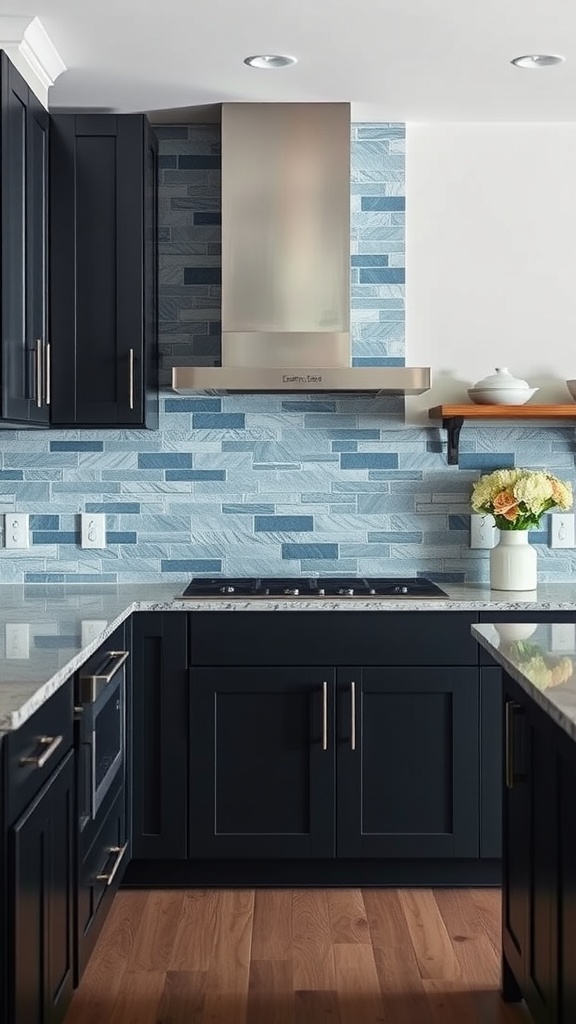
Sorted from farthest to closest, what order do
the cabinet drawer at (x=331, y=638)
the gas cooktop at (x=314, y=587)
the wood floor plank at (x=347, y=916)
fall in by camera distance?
1. the gas cooktop at (x=314, y=587)
2. the cabinet drawer at (x=331, y=638)
3. the wood floor plank at (x=347, y=916)

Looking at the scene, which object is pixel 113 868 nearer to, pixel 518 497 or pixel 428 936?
pixel 428 936

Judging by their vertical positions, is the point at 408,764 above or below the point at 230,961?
above

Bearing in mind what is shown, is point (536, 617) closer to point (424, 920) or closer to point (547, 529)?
point (547, 529)

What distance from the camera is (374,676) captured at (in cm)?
345

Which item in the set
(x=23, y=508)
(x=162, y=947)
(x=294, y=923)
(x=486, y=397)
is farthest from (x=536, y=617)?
(x=23, y=508)

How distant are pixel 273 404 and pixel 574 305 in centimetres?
108

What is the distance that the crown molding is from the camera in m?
3.04

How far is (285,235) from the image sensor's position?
371cm

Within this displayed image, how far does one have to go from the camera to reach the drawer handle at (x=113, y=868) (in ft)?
9.31

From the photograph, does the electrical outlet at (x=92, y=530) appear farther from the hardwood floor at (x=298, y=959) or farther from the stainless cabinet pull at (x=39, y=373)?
the hardwood floor at (x=298, y=959)

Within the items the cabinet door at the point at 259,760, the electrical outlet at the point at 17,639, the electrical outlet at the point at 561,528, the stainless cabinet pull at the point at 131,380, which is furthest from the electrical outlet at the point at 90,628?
the electrical outlet at the point at 561,528

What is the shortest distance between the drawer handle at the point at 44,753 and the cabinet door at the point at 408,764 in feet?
4.69

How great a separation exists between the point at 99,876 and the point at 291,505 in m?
1.54

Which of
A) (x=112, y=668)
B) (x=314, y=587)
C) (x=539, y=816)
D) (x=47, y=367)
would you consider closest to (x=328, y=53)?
(x=47, y=367)
